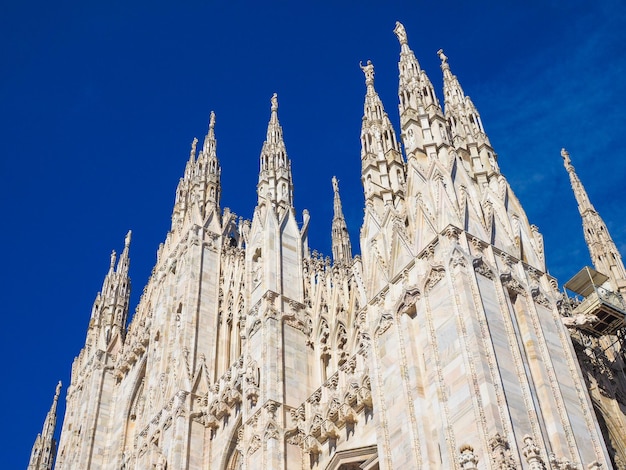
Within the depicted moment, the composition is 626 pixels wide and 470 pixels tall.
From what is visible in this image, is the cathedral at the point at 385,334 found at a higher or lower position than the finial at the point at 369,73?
lower

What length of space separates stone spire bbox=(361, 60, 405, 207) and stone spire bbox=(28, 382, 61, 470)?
27725 millimetres

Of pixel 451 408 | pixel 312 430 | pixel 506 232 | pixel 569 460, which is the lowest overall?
pixel 569 460

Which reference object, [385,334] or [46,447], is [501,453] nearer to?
[385,334]

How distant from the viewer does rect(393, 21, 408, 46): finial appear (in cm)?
2767

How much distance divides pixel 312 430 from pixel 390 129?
29.5 feet

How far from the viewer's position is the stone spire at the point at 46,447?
45656 millimetres

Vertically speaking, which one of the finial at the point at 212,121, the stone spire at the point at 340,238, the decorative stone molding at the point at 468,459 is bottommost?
the decorative stone molding at the point at 468,459

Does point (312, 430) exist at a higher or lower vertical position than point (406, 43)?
lower

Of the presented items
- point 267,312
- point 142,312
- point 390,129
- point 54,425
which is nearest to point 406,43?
point 390,129

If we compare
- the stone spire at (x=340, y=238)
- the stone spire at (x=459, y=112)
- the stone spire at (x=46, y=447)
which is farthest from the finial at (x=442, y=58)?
the stone spire at (x=46, y=447)

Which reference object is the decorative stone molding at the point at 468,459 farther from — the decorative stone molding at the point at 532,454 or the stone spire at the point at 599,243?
the stone spire at the point at 599,243

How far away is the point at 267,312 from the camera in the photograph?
2727cm

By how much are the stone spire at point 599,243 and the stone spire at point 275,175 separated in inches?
413

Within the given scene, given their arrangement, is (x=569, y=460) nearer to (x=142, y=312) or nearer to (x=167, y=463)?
(x=167, y=463)
